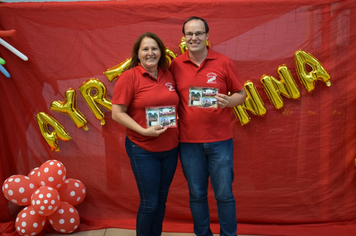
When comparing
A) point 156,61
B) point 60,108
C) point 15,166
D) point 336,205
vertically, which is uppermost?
point 156,61

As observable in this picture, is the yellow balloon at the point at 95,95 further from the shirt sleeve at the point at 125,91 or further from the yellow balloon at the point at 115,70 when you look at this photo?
the shirt sleeve at the point at 125,91

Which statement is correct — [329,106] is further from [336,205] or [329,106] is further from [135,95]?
[135,95]

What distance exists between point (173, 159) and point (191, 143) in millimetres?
166

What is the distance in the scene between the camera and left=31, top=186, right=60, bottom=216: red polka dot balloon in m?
Answer: 2.64

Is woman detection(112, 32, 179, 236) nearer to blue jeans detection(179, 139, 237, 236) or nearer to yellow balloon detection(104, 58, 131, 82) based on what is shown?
blue jeans detection(179, 139, 237, 236)

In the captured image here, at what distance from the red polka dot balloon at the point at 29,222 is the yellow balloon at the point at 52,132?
0.57 m

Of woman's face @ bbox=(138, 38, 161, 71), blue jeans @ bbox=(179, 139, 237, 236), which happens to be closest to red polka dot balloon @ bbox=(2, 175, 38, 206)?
blue jeans @ bbox=(179, 139, 237, 236)

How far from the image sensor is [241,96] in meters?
2.39

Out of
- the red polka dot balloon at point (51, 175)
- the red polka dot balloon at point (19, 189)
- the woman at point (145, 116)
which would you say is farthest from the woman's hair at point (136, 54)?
the red polka dot balloon at point (19, 189)

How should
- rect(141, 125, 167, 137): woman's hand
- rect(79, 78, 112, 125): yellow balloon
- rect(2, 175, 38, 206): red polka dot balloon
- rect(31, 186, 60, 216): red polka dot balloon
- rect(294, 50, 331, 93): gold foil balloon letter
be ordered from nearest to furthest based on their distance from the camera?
rect(141, 125, 167, 137): woman's hand
rect(31, 186, 60, 216): red polka dot balloon
rect(2, 175, 38, 206): red polka dot balloon
rect(294, 50, 331, 93): gold foil balloon letter
rect(79, 78, 112, 125): yellow balloon

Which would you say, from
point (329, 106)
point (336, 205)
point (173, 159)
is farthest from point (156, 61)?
point (336, 205)

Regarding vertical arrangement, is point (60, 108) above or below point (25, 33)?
below

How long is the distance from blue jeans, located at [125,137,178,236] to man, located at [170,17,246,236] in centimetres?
13

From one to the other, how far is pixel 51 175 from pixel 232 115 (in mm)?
1562
